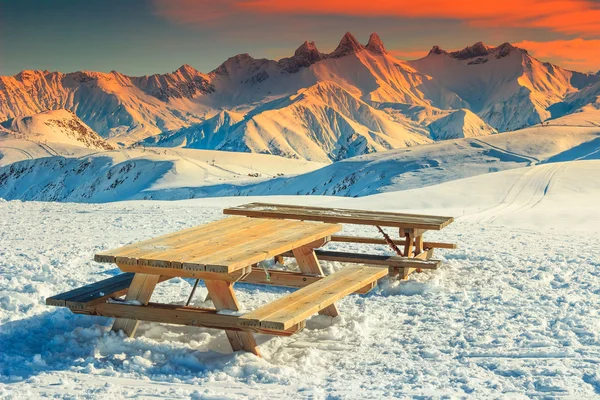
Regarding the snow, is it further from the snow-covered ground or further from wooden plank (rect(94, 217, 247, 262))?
wooden plank (rect(94, 217, 247, 262))

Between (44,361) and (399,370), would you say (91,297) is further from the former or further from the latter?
(399,370)

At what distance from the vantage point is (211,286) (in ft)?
22.4

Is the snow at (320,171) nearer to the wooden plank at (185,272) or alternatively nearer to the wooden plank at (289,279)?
the wooden plank at (289,279)

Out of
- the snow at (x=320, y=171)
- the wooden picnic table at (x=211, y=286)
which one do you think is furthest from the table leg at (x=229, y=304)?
the snow at (x=320, y=171)

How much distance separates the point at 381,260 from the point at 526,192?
1868 cm

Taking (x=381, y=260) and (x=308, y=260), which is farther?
(x=381, y=260)

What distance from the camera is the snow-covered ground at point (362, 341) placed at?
19.7 ft

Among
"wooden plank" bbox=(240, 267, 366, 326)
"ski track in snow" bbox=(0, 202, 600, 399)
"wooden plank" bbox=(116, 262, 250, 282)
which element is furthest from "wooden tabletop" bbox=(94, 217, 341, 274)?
"ski track in snow" bbox=(0, 202, 600, 399)

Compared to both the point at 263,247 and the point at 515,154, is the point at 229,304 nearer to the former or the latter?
the point at 263,247

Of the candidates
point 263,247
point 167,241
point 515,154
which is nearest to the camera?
point 263,247

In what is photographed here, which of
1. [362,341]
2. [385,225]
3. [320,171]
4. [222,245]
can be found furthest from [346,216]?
[320,171]

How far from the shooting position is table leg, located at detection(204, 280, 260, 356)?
22.3ft

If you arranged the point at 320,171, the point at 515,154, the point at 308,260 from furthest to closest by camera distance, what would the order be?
the point at 320,171 → the point at 515,154 → the point at 308,260

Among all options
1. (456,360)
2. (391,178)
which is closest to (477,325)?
(456,360)
